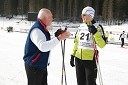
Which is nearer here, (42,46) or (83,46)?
(42,46)

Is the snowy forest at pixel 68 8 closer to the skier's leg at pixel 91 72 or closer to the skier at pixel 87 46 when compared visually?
the skier at pixel 87 46

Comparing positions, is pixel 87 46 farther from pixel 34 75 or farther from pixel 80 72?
pixel 34 75

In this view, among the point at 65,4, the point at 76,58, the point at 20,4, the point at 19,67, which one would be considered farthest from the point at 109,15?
the point at 76,58

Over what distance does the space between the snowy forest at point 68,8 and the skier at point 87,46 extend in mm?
55054

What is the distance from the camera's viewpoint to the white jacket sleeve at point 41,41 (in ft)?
13.5

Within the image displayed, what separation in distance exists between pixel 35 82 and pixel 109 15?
5774cm

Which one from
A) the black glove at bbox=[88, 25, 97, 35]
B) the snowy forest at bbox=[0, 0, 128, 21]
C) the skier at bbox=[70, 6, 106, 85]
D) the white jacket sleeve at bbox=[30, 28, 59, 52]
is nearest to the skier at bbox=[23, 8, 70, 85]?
the white jacket sleeve at bbox=[30, 28, 59, 52]

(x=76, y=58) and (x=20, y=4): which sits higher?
(x=20, y=4)

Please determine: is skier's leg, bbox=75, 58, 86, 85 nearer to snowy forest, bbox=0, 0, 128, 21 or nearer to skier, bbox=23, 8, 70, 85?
skier, bbox=23, 8, 70, 85

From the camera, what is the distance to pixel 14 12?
7225 centimetres

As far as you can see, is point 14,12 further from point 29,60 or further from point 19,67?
point 29,60

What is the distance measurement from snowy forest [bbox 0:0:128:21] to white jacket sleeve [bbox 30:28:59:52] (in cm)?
5651

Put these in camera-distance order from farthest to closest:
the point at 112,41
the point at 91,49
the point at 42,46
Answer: the point at 112,41, the point at 91,49, the point at 42,46

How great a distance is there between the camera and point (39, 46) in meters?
4.12
